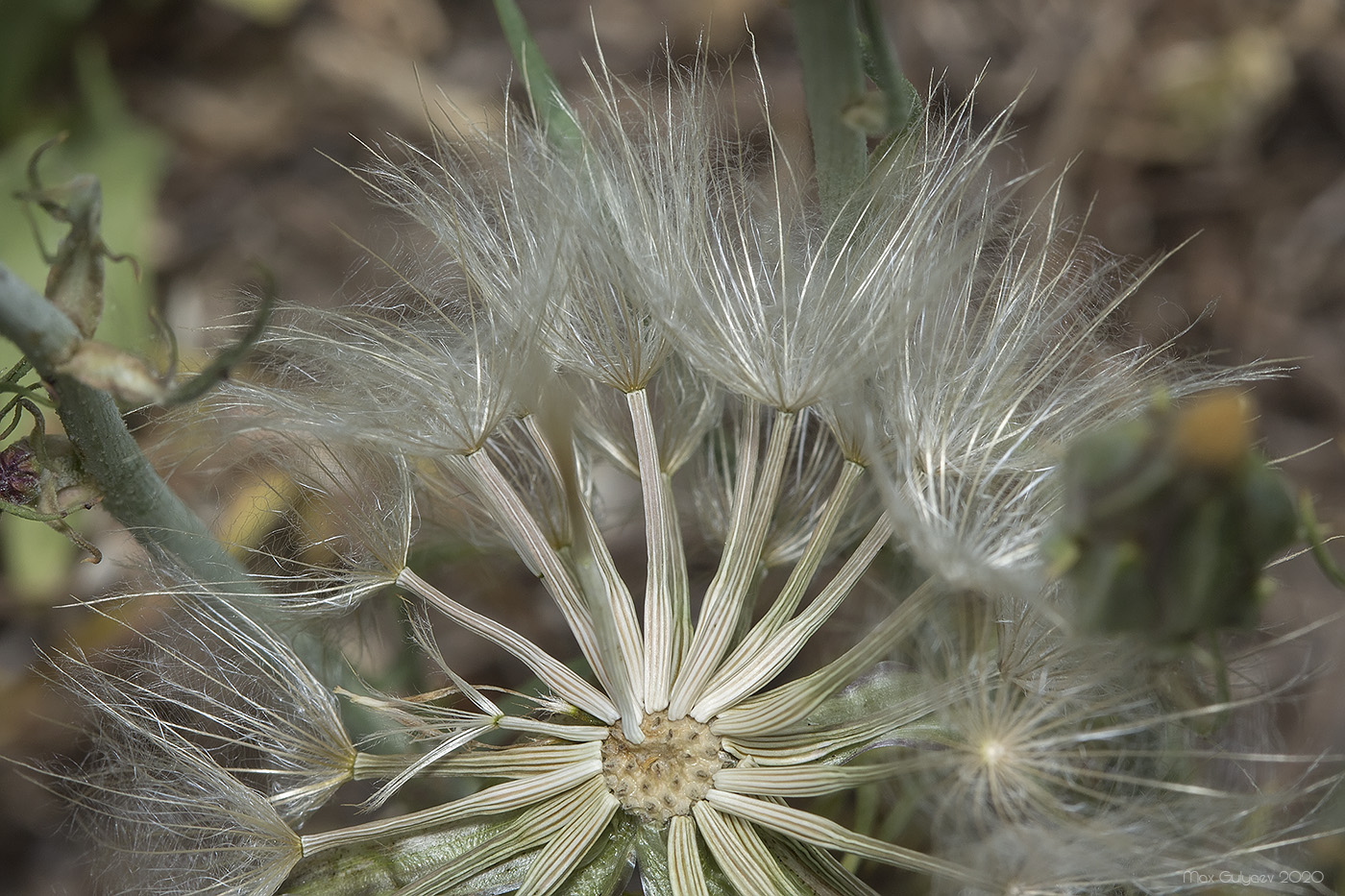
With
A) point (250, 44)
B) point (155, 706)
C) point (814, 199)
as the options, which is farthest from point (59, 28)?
point (814, 199)

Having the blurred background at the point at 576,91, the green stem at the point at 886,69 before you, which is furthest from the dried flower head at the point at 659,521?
the blurred background at the point at 576,91

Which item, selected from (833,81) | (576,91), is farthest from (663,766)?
(576,91)

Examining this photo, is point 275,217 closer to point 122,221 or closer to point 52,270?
point 122,221

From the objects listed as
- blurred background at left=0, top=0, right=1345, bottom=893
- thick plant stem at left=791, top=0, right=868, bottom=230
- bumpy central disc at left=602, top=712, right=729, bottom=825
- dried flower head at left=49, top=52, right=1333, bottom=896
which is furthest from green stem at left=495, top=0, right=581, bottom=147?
blurred background at left=0, top=0, right=1345, bottom=893

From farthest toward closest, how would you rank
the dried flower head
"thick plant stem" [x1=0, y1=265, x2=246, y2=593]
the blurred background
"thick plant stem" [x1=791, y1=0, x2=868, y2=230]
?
the blurred background < the dried flower head < "thick plant stem" [x1=791, y1=0, x2=868, y2=230] < "thick plant stem" [x1=0, y1=265, x2=246, y2=593]

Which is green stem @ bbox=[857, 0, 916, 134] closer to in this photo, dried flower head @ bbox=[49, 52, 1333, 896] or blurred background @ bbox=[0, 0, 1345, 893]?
dried flower head @ bbox=[49, 52, 1333, 896]

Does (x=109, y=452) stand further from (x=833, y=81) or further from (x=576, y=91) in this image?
(x=576, y=91)
